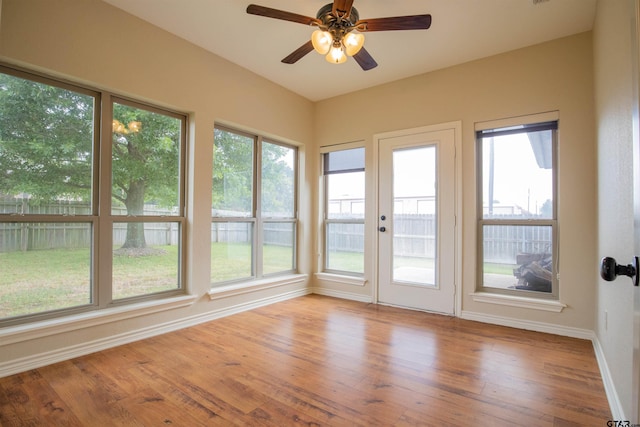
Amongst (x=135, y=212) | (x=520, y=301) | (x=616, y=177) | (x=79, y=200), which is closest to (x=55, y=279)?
(x=79, y=200)

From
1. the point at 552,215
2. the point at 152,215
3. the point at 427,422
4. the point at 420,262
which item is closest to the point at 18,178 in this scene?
the point at 152,215

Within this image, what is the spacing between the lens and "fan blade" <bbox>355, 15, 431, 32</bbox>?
2.20 metres

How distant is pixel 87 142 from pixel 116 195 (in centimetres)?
48

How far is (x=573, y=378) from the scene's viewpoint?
7.02ft

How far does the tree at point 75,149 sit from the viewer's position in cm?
228

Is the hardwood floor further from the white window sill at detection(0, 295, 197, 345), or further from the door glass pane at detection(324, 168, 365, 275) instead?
the door glass pane at detection(324, 168, 365, 275)

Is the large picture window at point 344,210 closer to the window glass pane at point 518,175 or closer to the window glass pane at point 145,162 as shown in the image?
the window glass pane at point 518,175

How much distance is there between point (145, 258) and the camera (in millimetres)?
2973

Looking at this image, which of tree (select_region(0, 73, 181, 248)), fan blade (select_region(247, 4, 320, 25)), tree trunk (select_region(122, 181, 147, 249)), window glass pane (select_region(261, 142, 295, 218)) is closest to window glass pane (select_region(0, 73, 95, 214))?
tree (select_region(0, 73, 181, 248))

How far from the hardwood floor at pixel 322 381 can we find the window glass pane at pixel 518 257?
20.1 inches

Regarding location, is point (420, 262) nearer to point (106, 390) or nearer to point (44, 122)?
point (106, 390)

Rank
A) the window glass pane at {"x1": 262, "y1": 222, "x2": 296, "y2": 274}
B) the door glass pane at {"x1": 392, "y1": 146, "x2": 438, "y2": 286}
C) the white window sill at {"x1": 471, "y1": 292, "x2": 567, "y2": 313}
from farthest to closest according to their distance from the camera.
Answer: the window glass pane at {"x1": 262, "y1": 222, "x2": 296, "y2": 274}, the door glass pane at {"x1": 392, "y1": 146, "x2": 438, "y2": 286}, the white window sill at {"x1": 471, "y1": 292, "x2": 567, "y2": 313}

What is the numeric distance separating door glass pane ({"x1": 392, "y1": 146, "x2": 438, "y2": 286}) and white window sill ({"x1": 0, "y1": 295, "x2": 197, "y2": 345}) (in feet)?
8.12

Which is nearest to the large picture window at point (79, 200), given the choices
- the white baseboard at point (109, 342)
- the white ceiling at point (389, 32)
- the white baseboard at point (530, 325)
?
the white baseboard at point (109, 342)
